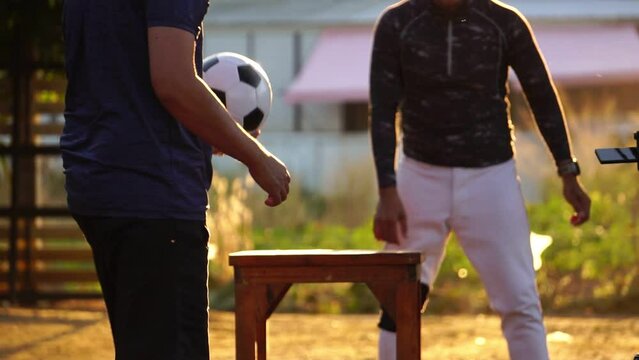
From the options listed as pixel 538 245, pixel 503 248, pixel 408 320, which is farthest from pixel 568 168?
pixel 538 245

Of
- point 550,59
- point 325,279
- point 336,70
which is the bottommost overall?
point 325,279

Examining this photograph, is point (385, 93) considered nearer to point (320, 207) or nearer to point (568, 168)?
point (568, 168)

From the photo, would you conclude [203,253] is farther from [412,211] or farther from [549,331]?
[549,331]

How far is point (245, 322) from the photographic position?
5090mm

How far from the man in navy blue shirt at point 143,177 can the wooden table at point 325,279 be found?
4.75ft

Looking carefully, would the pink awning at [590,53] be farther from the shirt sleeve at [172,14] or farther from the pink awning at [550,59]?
the shirt sleeve at [172,14]

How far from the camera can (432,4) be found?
585 centimetres

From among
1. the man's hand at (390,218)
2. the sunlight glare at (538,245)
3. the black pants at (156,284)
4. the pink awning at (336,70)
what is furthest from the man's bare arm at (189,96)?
the pink awning at (336,70)

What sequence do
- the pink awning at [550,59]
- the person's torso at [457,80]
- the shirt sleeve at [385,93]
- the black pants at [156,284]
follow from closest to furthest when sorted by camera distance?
the black pants at [156,284], the person's torso at [457,80], the shirt sleeve at [385,93], the pink awning at [550,59]

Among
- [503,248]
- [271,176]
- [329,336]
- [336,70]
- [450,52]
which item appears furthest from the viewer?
[336,70]

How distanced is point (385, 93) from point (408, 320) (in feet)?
3.64

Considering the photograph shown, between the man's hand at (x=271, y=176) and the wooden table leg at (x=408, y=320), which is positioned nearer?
the man's hand at (x=271, y=176)

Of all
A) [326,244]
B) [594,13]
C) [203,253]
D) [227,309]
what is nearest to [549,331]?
[227,309]

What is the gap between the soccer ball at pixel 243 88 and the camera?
4.91 m
